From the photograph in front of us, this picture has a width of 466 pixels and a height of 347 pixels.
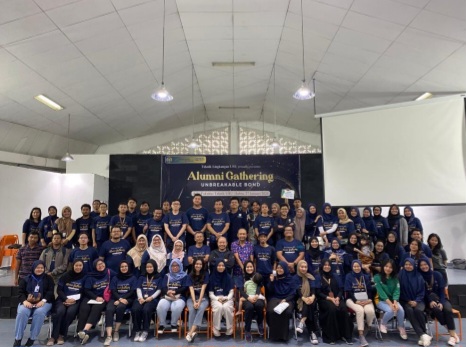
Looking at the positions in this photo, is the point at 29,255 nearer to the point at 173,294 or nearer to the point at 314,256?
the point at 173,294

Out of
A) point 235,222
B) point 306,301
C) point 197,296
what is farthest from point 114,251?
point 306,301

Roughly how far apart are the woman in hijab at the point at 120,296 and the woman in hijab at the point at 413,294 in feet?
11.8

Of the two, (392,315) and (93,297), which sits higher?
(93,297)

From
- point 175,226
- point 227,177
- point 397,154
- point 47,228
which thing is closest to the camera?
point 175,226

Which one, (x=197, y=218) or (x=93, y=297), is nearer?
(x=93, y=297)

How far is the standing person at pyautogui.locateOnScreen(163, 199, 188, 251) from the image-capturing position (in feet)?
17.6

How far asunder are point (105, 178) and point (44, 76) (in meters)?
3.57

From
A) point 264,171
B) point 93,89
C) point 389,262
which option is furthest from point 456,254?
point 93,89

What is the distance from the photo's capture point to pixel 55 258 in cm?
503

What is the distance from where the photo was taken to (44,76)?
21.4 feet

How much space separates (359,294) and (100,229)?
3.95 metres

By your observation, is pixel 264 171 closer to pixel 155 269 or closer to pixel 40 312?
pixel 155 269

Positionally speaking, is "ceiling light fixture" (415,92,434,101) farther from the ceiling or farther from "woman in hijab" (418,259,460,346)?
"woman in hijab" (418,259,460,346)

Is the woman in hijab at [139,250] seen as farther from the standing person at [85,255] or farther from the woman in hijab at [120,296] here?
the standing person at [85,255]
